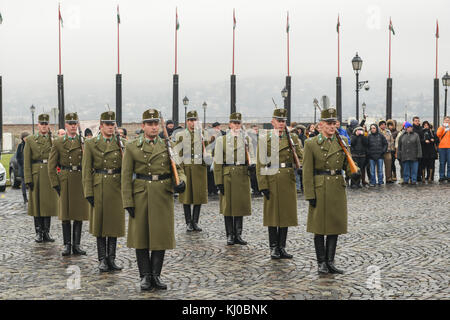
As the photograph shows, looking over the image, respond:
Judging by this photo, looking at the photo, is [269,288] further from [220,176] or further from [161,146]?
[220,176]

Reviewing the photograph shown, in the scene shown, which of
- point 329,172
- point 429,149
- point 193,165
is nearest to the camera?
point 329,172

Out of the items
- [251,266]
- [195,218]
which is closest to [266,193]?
[251,266]

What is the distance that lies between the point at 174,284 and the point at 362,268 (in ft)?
8.23

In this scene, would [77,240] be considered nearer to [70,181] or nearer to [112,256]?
[70,181]

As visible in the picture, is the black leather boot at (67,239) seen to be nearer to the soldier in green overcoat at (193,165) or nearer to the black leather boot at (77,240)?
the black leather boot at (77,240)

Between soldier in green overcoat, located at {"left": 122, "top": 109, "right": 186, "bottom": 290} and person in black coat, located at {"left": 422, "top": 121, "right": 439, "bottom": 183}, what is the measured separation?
14.7 meters

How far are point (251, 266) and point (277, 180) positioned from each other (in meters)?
1.37

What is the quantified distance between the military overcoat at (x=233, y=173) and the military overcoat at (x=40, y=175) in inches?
111

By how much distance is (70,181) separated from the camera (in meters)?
9.39

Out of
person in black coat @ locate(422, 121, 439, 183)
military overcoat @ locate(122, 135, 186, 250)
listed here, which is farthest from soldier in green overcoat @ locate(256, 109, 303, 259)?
person in black coat @ locate(422, 121, 439, 183)

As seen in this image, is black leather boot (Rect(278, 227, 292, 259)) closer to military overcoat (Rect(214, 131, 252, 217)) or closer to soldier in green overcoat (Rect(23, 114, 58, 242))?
military overcoat (Rect(214, 131, 252, 217))

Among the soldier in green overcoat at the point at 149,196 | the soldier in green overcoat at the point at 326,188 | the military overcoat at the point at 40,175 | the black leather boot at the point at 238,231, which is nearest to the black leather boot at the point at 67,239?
the military overcoat at the point at 40,175

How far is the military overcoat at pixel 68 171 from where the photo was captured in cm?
934
